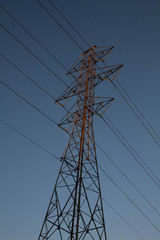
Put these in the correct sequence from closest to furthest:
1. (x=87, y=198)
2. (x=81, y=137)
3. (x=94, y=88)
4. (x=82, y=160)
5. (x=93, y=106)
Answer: (x=87, y=198), (x=82, y=160), (x=81, y=137), (x=93, y=106), (x=94, y=88)

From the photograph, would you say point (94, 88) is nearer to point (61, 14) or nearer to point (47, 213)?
Result: point (61, 14)

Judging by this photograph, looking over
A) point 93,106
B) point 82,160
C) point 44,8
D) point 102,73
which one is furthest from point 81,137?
point 44,8

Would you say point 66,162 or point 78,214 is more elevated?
point 66,162

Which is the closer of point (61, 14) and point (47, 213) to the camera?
point (47, 213)

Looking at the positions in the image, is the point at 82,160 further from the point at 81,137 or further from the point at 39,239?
the point at 39,239

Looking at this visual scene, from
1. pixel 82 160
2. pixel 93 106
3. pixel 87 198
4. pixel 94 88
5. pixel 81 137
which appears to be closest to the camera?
pixel 87 198

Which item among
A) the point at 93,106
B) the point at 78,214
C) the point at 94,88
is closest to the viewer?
the point at 78,214

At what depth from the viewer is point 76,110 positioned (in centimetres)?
1318

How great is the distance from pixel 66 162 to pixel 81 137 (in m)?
1.52

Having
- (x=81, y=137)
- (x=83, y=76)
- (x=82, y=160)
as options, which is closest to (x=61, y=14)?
(x=83, y=76)

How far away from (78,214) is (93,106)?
6261 mm

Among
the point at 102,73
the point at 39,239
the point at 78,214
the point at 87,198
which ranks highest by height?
the point at 102,73

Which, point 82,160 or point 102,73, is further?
point 102,73

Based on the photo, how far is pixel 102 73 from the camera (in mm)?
13922
